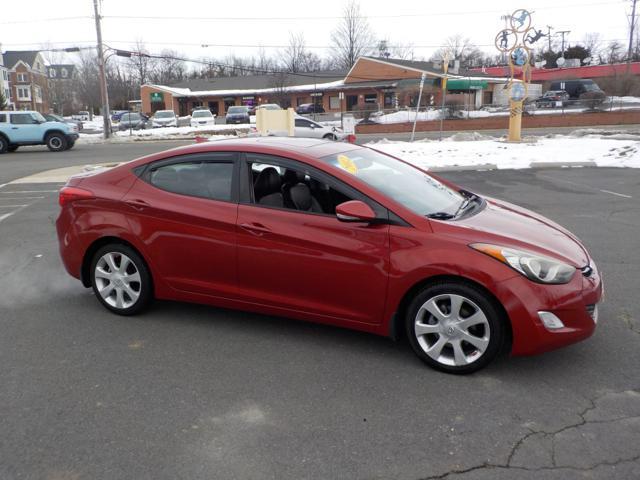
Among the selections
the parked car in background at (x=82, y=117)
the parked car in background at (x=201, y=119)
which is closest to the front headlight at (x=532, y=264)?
the parked car in background at (x=201, y=119)

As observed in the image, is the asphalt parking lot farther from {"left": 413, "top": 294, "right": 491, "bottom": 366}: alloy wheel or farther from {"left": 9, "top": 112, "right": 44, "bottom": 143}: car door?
{"left": 9, "top": 112, "right": 44, "bottom": 143}: car door

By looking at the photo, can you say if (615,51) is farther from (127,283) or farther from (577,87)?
(127,283)

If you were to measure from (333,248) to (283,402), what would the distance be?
3.62 ft

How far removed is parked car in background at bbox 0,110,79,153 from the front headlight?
1027 inches

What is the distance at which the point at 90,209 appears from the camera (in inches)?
195

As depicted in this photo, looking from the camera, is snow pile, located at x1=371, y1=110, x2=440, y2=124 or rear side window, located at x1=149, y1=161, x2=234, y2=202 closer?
rear side window, located at x1=149, y1=161, x2=234, y2=202

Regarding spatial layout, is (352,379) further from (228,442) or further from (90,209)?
(90,209)

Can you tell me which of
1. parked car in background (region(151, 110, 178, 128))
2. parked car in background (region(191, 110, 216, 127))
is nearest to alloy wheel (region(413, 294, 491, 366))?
parked car in background (region(191, 110, 216, 127))

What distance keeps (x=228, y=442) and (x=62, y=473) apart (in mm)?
825

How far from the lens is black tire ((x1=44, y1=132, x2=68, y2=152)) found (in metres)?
26.0

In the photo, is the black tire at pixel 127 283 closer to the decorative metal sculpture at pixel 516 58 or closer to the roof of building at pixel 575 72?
the decorative metal sculpture at pixel 516 58

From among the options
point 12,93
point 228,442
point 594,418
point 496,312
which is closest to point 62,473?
point 228,442

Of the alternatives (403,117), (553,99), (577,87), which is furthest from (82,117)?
(577,87)

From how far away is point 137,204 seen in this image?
475 centimetres
